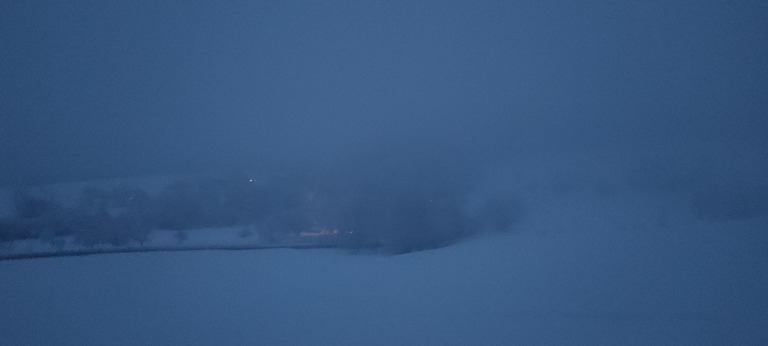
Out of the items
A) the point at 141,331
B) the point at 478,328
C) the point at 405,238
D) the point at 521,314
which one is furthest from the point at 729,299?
the point at 141,331

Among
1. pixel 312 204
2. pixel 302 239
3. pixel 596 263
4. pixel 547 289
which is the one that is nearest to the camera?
pixel 547 289

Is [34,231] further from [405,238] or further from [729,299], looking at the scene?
[729,299]

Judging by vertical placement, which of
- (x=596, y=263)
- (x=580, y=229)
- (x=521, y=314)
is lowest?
(x=521, y=314)

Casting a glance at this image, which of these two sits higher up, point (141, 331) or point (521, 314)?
point (521, 314)

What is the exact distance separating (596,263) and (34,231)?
3.74m

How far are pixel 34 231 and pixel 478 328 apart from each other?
3.20m

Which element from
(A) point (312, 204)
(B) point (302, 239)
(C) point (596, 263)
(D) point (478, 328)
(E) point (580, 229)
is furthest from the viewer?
(A) point (312, 204)

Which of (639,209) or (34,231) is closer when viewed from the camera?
(639,209)

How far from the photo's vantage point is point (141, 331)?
2051 mm

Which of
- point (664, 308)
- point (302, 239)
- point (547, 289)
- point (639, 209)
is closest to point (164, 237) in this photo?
point (302, 239)

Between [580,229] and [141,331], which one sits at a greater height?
[580,229]

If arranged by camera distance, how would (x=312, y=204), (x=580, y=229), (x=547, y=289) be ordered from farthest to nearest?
(x=312, y=204)
(x=580, y=229)
(x=547, y=289)

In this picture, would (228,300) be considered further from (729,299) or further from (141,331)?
(729,299)

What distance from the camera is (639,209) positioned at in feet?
9.86
